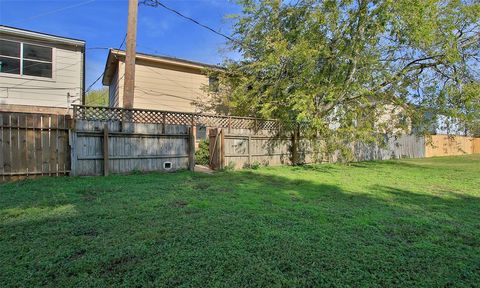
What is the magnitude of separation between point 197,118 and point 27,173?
5346mm

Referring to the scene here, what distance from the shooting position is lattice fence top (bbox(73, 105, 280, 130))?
23.6 ft

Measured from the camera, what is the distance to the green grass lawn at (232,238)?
2191 mm

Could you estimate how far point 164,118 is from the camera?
8.70 metres

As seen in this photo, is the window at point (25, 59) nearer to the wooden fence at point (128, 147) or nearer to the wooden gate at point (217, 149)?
the wooden fence at point (128, 147)

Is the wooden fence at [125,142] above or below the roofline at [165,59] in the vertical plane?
below

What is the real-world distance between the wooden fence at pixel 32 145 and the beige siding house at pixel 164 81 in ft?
18.8

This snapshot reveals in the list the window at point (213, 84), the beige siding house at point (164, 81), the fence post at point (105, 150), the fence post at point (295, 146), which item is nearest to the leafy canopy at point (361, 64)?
the fence post at point (295, 146)

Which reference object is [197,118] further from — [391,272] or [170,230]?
[391,272]

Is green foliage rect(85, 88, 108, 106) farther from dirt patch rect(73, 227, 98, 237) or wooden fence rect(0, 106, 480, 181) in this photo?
dirt patch rect(73, 227, 98, 237)

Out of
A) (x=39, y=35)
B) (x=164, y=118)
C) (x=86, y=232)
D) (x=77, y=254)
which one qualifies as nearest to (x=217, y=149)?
(x=164, y=118)

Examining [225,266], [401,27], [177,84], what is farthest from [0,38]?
[401,27]

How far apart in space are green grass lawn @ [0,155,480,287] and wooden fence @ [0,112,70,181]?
82 centimetres

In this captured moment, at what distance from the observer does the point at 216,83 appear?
13.1m

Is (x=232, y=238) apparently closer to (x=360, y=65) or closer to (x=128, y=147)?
(x=128, y=147)
